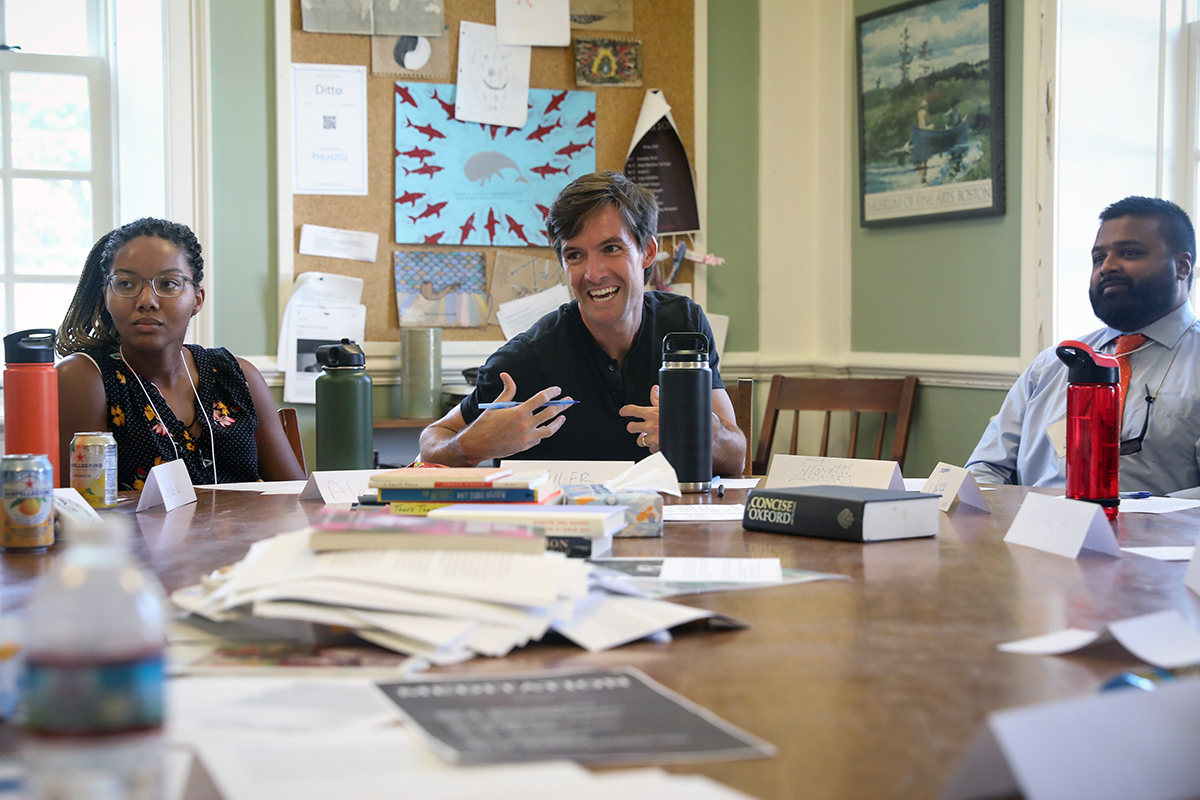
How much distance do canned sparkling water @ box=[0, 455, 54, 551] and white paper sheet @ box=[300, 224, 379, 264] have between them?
7.50 feet

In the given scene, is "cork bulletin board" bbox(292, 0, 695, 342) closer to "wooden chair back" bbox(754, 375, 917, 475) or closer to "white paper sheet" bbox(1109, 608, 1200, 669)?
"wooden chair back" bbox(754, 375, 917, 475)

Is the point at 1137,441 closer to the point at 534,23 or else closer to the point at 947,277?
the point at 947,277

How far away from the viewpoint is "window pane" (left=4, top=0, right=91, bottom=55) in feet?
10.9

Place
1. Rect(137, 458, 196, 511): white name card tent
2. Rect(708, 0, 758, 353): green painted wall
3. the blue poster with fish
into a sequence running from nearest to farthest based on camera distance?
1. Rect(137, 458, 196, 511): white name card tent
2. the blue poster with fish
3. Rect(708, 0, 758, 353): green painted wall

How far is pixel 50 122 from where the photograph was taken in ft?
11.1

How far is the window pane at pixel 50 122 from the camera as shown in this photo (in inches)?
132

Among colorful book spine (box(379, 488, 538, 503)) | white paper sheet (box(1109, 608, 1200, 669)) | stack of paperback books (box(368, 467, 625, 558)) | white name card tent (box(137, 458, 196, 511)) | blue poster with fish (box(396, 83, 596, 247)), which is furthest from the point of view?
blue poster with fish (box(396, 83, 596, 247))

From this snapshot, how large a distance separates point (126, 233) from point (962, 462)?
2.45m

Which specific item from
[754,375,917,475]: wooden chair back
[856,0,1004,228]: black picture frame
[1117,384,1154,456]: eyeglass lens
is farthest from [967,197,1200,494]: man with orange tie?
[754,375,917,475]: wooden chair back

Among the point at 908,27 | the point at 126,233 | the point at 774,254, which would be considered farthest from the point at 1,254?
the point at 908,27

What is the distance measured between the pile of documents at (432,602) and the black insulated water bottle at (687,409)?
844mm

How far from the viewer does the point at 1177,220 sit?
2.47m

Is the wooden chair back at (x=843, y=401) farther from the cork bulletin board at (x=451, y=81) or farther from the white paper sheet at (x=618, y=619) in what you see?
the white paper sheet at (x=618, y=619)

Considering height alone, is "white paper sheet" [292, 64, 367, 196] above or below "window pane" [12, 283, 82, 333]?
above
